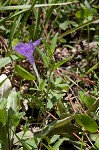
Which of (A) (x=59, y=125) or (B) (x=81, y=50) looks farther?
(B) (x=81, y=50)

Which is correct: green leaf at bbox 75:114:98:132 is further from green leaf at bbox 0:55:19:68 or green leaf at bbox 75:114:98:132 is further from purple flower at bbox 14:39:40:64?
green leaf at bbox 0:55:19:68

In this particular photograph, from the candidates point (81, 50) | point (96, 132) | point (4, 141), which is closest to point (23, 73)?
point (4, 141)

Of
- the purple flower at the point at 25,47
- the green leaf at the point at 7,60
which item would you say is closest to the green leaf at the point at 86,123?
the purple flower at the point at 25,47

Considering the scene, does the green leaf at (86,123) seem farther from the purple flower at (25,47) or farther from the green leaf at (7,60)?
the green leaf at (7,60)

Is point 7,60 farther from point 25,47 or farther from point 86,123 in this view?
point 86,123

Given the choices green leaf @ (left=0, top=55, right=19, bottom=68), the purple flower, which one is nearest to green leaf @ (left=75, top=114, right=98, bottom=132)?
the purple flower

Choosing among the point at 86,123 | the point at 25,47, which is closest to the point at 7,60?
the point at 25,47

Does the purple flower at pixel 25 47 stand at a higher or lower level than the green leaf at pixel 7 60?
higher

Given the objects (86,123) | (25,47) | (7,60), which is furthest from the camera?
(7,60)

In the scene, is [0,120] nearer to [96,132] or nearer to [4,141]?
[4,141]

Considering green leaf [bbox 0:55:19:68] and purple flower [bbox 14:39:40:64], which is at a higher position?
purple flower [bbox 14:39:40:64]

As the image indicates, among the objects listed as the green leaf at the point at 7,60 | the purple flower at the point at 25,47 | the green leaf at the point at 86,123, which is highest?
the purple flower at the point at 25,47
